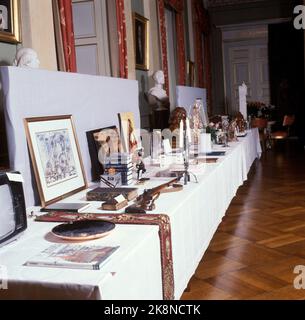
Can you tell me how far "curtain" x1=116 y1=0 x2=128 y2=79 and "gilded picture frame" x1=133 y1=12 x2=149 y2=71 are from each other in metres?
0.66

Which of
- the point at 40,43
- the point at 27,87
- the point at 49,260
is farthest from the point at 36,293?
the point at 40,43

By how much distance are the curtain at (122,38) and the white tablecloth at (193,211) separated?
2.08 metres

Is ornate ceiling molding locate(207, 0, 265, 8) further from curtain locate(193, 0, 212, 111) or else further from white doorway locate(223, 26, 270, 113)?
white doorway locate(223, 26, 270, 113)

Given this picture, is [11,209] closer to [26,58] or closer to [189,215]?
[189,215]

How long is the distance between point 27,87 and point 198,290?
5.19 ft

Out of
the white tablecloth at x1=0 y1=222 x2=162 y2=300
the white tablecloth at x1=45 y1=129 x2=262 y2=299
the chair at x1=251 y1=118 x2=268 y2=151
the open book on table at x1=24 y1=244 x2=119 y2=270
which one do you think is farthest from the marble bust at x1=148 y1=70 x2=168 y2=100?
the open book on table at x1=24 y1=244 x2=119 y2=270

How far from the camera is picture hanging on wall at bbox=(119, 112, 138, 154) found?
375cm

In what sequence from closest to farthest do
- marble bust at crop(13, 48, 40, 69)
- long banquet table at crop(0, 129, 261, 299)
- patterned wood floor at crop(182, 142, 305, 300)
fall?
long banquet table at crop(0, 129, 261, 299)
patterned wood floor at crop(182, 142, 305, 300)
marble bust at crop(13, 48, 40, 69)

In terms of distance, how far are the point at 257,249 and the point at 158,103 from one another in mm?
3160

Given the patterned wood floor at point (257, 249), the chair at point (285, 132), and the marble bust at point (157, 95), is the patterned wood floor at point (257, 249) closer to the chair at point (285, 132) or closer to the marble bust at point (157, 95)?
the marble bust at point (157, 95)

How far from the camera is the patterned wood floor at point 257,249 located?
2.87m

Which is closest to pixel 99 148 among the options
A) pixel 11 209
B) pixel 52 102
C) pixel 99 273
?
pixel 52 102

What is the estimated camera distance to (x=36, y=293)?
141 cm

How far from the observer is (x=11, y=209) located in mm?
1820
